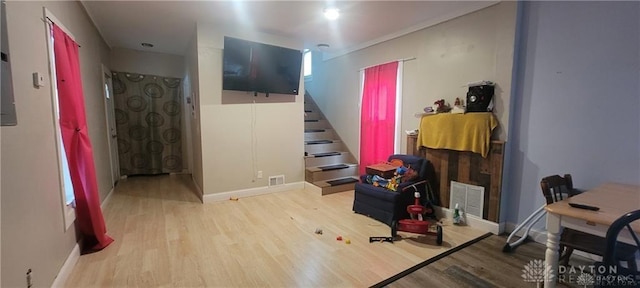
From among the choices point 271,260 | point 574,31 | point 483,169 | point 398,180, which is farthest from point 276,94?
point 574,31

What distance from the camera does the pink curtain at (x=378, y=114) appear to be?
3.89m

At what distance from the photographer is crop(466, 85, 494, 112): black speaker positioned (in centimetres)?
271

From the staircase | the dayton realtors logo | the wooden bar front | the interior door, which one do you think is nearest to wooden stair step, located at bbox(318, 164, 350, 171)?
the staircase

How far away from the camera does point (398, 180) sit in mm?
3014

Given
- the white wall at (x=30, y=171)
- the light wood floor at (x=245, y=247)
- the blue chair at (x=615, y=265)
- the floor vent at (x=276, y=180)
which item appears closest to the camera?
the blue chair at (x=615, y=265)

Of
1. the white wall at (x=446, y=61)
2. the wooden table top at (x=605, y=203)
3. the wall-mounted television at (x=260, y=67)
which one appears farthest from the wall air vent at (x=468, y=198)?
the wall-mounted television at (x=260, y=67)

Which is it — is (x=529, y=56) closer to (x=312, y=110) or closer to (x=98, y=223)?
(x=312, y=110)

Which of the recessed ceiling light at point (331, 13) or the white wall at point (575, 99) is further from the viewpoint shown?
the recessed ceiling light at point (331, 13)

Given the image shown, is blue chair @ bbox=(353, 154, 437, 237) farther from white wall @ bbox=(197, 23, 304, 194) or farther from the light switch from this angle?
the light switch

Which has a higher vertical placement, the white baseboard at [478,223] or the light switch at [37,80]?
the light switch at [37,80]

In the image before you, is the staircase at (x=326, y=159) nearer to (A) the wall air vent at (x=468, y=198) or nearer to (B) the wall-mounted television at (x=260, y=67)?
(B) the wall-mounted television at (x=260, y=67)

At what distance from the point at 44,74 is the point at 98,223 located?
1286 millimetres

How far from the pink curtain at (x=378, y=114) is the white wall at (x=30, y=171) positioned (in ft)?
11.7

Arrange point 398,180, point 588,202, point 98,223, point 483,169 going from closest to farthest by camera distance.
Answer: point 588,202 < point 98,223 < point 483,169 < point 398,180
